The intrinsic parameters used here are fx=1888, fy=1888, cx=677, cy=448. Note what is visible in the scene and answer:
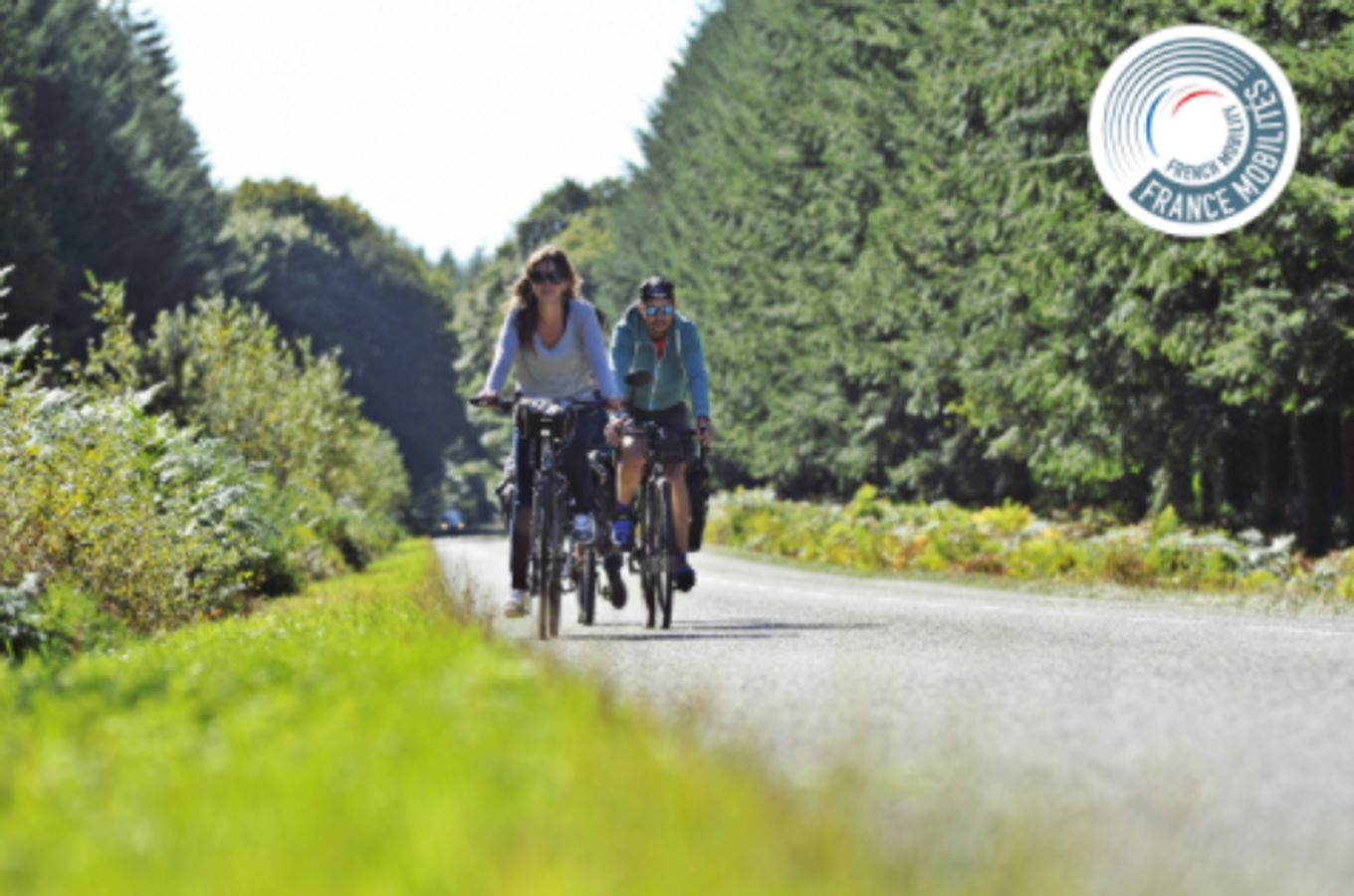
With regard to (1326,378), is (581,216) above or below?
above

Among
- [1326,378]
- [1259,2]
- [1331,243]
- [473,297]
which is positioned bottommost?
[1326,378]

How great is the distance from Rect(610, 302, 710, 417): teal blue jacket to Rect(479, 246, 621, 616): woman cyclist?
85cm

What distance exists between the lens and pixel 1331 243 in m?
17.9

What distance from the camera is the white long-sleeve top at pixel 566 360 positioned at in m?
10.4

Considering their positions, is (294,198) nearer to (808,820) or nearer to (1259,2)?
(1259,2)

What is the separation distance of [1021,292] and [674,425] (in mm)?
12657

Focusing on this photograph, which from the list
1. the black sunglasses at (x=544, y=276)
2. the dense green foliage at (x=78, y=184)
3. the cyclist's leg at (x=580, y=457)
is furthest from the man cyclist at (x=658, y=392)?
the dense green foliage at (x=78, y=184)

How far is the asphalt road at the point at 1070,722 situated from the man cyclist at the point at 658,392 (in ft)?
1.97

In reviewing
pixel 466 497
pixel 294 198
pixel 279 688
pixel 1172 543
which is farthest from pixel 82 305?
pixel 466 497

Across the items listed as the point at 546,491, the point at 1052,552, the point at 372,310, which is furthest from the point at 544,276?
the point at 372,310

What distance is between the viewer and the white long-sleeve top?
10.4 meters

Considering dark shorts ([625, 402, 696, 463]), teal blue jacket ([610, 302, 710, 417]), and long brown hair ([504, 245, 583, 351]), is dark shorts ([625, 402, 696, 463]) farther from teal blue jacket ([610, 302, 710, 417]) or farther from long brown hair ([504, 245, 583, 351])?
long brown hair ([504, 245, 583, 351])

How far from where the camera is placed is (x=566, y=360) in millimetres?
10508

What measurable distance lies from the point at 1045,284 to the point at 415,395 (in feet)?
302
